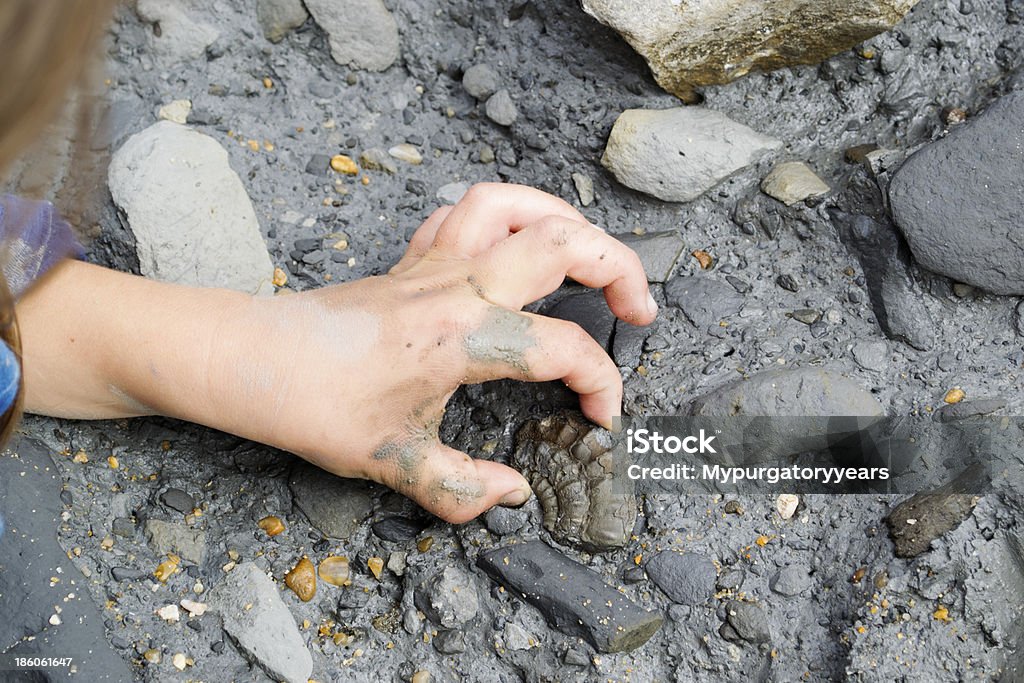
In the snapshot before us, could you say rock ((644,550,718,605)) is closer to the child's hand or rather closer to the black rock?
the child's hand

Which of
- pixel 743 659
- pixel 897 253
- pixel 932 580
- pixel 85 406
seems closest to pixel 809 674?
pixel 743 659

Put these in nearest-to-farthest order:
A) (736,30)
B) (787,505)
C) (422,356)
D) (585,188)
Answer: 1. (422,356)
2. (787,505)
3. (736,30)
4. (585,188)

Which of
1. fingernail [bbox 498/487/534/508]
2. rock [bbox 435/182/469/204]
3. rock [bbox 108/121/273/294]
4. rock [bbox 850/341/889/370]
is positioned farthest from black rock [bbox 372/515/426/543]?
rock [bbox 850/341/889/370]

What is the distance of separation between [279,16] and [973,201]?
131 cm

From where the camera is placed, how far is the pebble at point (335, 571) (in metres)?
1.49

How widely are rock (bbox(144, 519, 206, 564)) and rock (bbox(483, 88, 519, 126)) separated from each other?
0.93m

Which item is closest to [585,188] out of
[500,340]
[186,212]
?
[500,340]

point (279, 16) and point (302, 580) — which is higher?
point (279, 16)

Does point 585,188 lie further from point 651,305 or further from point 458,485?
point 458,485

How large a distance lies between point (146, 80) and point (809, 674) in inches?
61.1

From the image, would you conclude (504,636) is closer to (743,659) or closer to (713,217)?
(743,659)

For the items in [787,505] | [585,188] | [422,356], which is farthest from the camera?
[585,188]

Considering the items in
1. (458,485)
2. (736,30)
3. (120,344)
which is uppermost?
(736,30)

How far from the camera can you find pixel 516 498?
1454 millimetres
